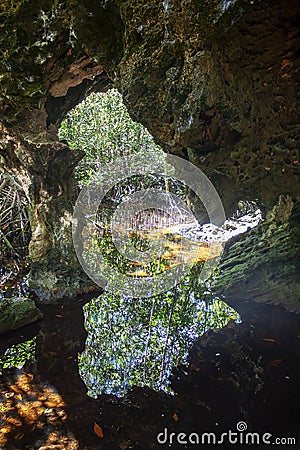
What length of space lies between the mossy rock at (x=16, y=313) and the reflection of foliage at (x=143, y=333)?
703 millimetres

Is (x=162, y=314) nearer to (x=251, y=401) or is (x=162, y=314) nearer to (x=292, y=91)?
(x=251, y=401)

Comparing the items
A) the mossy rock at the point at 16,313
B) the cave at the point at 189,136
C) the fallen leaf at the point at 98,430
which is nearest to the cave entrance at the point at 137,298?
the cave at the point at 189,136

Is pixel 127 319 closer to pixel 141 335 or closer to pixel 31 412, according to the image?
pixel 141 335

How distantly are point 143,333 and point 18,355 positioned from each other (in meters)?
1.38

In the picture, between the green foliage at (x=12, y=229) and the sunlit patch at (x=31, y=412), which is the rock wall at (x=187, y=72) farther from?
the green foliage at (x=12, y=229)

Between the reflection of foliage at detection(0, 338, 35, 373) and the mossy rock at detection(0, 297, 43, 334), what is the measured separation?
38 cm

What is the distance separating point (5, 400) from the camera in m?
3.05

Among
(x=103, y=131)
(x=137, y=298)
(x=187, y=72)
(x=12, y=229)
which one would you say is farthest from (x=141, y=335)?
(x=103, y=131)

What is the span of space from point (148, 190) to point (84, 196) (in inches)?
134

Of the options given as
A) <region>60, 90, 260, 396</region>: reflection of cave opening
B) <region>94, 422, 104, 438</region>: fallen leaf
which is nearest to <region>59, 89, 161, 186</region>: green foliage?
<region>60, 90, 260, 396</region>: reflection of cave opening

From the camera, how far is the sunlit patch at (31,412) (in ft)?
8.49

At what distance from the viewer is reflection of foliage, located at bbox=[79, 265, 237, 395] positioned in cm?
337

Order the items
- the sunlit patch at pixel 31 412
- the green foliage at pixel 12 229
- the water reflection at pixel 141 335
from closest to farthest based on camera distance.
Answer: the sunlit patch at pixel 31 412, the water reflection at pixel 141 335, the green foliage at pixel 12 229

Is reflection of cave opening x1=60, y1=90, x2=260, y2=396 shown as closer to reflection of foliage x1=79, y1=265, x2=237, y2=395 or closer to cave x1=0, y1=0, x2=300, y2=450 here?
reflection of foliage x1=79, y1=265, x2=237, y2=395
